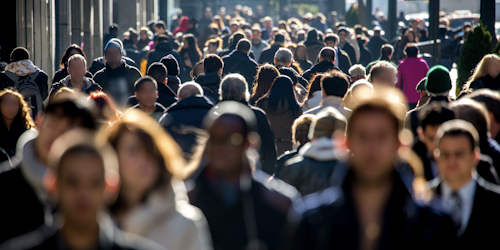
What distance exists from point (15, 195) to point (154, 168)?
0.90m

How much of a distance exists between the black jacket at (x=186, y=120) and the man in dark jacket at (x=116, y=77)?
3.78m

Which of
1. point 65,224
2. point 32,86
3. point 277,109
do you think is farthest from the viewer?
point 32,86

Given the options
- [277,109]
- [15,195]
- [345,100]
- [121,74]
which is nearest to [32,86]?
[121,74]

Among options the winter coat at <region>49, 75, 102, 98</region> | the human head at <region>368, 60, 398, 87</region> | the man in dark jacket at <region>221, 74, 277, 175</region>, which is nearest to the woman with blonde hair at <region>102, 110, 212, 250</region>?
the man in dark jacket at <region>221, 74, 277, 175</region>

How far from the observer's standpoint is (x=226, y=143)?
345cm

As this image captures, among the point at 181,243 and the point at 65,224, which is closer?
the point at 65,224

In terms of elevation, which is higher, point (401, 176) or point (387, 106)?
point (387, 106)

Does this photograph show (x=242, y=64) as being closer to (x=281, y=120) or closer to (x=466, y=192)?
(x=281, y=120)

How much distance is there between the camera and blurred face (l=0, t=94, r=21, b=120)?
6.84m

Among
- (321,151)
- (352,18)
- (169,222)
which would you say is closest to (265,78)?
(321,151)

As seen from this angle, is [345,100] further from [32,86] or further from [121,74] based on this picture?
[32,86]

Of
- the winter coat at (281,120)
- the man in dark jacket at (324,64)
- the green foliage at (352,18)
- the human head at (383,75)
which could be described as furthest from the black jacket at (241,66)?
the green foliage at (352,18)

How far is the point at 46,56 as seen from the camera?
17.4 m

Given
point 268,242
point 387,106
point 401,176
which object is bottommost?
point 268,242
